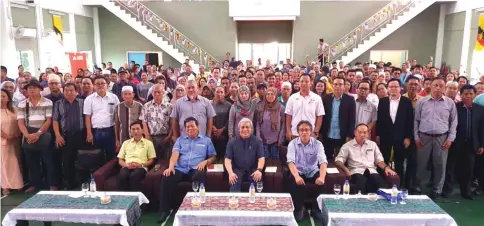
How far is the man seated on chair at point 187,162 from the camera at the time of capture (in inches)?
184

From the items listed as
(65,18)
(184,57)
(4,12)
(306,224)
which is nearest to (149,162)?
(306,224)

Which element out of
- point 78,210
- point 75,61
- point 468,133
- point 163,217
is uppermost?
point 75,61

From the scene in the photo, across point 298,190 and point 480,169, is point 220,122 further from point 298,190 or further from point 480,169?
point 480,169

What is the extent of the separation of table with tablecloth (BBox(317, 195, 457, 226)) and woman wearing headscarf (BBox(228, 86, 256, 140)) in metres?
1.95

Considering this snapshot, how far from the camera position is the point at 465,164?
5297mm

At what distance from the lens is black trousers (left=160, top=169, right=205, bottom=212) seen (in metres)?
4.66

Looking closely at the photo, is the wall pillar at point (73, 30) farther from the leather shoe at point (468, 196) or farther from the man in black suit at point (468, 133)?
the leather shoe at point (468, 196)

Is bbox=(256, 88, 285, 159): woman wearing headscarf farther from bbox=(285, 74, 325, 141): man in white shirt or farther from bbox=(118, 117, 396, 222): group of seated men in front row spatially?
bbox=(118, 117, 396, 222): group of seated men in front row

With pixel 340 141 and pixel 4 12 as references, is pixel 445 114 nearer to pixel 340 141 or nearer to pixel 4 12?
pixel 340 141

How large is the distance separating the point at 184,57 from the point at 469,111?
11.9 m

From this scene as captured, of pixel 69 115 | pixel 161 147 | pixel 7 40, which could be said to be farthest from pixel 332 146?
pixel 7 40

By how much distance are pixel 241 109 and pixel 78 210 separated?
257 centimetres

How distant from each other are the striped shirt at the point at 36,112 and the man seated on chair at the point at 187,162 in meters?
2.10

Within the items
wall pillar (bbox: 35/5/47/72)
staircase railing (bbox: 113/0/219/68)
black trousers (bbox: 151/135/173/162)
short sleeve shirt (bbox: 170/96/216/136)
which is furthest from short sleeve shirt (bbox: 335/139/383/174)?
wall pillar (bbox: 35/5/47/72)
